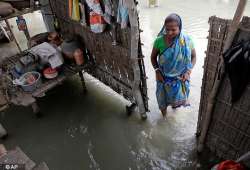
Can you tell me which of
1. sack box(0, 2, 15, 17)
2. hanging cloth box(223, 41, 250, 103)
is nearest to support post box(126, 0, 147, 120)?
hanging cloth box(223, 41, 250, 103)

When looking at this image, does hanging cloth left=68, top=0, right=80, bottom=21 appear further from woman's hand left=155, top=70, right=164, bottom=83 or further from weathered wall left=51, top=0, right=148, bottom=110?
woman's hand left=155, top=70, right=164, bottom=83

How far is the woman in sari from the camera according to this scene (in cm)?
298

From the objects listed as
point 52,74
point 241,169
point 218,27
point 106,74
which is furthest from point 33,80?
point 241,169

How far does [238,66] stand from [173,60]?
41.8 inches

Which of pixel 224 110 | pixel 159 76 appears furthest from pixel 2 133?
pixel 224 110

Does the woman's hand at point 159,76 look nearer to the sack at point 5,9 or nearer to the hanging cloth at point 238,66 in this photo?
the hanging cloth at point 238,66

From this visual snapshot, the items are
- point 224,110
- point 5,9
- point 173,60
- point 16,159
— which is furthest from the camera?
point 5,9

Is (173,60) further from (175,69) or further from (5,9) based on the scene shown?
(5,9)

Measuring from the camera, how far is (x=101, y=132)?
3926 mm

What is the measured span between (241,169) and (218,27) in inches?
53.8

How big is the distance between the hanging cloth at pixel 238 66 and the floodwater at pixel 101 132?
4.62 ft

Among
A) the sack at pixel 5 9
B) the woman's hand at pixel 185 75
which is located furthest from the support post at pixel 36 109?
the woman's hand at pixel 185 75

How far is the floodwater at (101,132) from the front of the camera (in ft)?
11.3

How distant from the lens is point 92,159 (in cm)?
353
